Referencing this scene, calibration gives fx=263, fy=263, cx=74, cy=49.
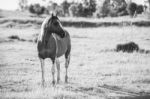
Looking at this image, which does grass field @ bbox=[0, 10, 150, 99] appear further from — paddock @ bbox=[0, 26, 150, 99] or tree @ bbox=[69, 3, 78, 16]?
tree @ bbox=[69, 3, 78, 16]

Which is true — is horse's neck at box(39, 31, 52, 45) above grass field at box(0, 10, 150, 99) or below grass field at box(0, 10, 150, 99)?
above

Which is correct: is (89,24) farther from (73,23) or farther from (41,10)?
(41,10)

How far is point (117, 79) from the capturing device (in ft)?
36.5

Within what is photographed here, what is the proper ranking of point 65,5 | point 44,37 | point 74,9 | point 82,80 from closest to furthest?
point 44,37, point 82,80, point 74,9, point 65,5

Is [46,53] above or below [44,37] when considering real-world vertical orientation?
below

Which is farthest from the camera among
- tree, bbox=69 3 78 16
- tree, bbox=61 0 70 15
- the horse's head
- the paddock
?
tree, bbox=61 0 70 15

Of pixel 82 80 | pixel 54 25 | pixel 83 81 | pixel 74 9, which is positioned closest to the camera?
pixel 54 25

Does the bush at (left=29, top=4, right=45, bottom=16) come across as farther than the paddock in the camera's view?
Yes

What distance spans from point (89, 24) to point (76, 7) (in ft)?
118

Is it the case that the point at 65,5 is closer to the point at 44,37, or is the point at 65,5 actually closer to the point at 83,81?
the point at 83,81

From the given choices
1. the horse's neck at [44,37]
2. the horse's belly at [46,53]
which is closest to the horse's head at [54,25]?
the horse's neck at [44,37]

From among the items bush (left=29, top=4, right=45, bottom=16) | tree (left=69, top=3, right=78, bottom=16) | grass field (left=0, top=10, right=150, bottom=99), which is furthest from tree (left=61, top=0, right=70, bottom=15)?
grass field (left=0, top=10, right=150, bottom=99)

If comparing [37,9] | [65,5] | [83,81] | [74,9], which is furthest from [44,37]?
[65,5]

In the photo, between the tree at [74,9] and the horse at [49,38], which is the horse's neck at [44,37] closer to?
the horse at [49,38]
